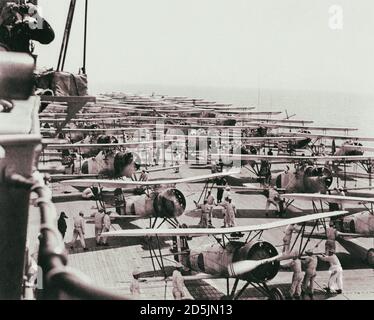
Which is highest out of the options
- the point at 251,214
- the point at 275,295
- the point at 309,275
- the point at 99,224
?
the point at 99,224

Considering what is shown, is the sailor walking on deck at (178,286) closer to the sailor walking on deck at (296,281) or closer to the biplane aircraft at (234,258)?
the biplane aircraft at (234,258)

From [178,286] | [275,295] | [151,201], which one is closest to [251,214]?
[151,201]

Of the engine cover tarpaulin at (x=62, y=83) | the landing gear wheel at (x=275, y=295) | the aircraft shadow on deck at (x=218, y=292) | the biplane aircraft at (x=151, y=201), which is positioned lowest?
the aircraft shadow on deck at (x=218, y=292)

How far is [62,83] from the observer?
9.49 m

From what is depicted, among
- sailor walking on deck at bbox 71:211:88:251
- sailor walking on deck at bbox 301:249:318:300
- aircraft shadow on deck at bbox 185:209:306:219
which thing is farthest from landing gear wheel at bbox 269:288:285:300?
aircraft shadow on deck at bbox 185:209:306:219

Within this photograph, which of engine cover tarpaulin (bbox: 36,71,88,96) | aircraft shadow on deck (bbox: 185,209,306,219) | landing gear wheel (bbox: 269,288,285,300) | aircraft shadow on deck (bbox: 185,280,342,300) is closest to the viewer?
engine cover tarpaulin (bbox: 36,71,88,96)

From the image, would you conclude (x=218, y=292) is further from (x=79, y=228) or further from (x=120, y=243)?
(x=79, y=228)

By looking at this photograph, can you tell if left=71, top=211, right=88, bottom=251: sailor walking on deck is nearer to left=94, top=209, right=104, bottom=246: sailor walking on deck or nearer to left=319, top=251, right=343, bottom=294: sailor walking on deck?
left=94, top=209, right=104, bottom=246: sailor walking on deck

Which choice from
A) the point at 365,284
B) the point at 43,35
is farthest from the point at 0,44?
the point at 365,284

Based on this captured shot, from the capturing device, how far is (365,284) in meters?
13.1

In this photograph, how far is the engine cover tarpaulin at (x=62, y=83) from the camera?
9258 mm

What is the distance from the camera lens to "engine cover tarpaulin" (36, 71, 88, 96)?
30.4 feet

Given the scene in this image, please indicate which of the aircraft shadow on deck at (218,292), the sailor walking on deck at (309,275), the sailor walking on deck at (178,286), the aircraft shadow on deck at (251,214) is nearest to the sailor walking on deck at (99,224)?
the aircraft shadow on deck at (218,292)
